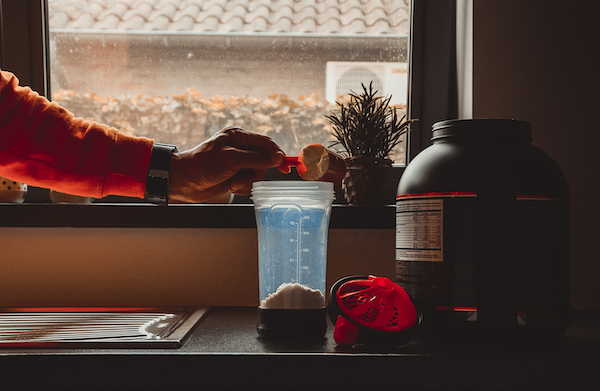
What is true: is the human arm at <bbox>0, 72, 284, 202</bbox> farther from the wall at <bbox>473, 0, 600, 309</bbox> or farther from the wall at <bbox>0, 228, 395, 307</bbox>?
the wall at <bbox>473, 0, 600, 309</bbox>

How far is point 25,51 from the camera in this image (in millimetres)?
1266

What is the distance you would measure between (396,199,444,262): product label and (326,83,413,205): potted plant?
30 cm

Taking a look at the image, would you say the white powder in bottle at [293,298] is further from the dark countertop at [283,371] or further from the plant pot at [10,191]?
the plant pot at [10,191]

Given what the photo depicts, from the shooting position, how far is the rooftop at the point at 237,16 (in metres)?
1.29

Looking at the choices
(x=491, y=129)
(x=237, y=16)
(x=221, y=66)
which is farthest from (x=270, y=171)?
(x=491, y=129)

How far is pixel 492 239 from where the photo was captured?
0.66m

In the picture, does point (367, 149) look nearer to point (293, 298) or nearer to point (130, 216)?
point (293, 298)

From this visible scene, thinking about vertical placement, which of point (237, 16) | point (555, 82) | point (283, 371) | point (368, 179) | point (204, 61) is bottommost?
point (283, 371)

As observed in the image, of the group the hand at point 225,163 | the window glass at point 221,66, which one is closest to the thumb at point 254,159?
the hand at point 225,163

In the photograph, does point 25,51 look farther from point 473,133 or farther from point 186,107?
point 473,133

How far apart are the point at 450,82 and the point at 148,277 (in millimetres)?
850

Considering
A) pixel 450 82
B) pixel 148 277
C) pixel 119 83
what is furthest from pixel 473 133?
pixel 119 83

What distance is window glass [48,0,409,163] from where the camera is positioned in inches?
50.5

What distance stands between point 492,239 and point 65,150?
2.40 ft
